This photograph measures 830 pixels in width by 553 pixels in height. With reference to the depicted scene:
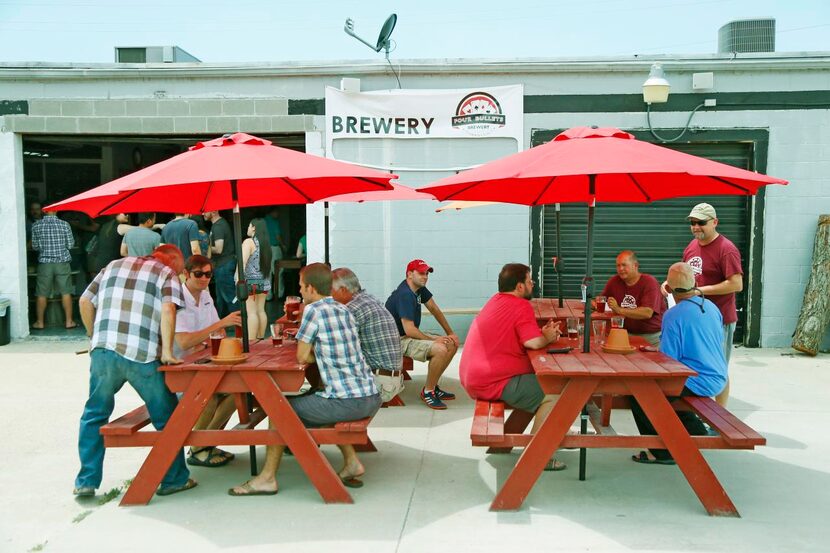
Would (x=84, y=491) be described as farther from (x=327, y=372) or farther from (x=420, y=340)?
(x=420, y=340)

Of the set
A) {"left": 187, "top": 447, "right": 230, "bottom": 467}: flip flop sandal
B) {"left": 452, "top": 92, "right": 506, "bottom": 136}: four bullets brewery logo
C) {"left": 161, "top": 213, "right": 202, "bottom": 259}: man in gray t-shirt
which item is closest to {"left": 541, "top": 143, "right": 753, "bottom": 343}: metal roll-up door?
{"left": 452, "top": 92, "right": 506, "bottom": 136}: four bullets brewery logo

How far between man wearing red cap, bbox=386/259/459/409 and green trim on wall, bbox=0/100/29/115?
229 inches

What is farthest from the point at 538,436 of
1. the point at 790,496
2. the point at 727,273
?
the point at 727,273

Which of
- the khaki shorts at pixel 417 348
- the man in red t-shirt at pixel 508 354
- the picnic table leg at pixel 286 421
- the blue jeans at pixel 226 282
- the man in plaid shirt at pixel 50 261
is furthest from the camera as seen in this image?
the man in plaid shirt at pixel 50 261

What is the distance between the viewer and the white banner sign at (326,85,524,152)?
29.5ft

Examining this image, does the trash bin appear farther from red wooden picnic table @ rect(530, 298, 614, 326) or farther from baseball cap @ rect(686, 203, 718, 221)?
baseball cap @ rect(686, 203, 718, 221)

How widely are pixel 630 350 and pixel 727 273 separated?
148 centimetres

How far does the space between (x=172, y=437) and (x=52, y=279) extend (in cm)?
679

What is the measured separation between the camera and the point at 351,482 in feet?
14.5

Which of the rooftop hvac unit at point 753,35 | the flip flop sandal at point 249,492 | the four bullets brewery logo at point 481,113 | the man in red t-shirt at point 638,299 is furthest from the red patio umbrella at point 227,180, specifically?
the rooftop hvac unit at point 753,35

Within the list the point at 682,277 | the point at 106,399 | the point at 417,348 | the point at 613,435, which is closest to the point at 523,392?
the point at 613,435

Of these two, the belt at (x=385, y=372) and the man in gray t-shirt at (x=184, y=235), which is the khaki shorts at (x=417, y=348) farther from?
the man in gray t-shirt at (x=184, y=235)

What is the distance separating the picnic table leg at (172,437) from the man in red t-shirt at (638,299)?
325 centimetres

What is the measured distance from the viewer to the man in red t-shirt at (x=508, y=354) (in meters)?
4.58
